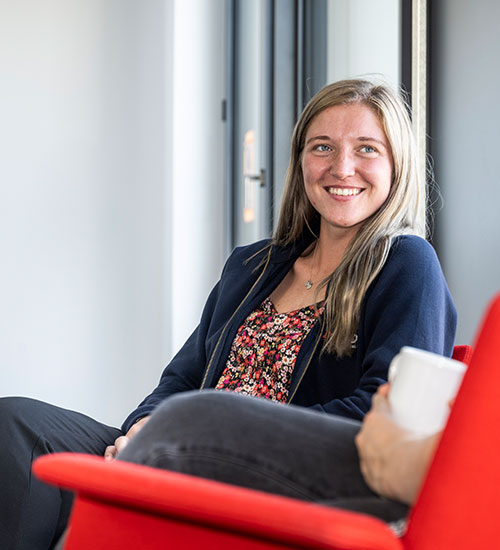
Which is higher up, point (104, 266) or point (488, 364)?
point (488, 364)

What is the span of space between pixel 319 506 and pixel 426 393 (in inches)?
6.7

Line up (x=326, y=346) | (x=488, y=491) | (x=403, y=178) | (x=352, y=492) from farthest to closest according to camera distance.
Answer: (x=403, y=178) < (x=326, y=346) < (x=352, y=492) < (x=488, y=491)

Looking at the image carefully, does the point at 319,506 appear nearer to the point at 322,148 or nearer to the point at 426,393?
the point at 426,393

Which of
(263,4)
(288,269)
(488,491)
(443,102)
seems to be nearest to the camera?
(488,491)

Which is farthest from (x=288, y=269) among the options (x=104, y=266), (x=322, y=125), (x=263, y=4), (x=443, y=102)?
(x=104, y=266)

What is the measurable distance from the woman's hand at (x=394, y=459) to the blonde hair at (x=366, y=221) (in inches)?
28.2

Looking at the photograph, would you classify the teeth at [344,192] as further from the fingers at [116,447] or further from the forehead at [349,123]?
the fingers at [116,447]

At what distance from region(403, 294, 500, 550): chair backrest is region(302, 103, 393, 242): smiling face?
0.99 metres

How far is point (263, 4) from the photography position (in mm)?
3502

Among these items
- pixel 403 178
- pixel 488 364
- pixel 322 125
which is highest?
pixel 322 125

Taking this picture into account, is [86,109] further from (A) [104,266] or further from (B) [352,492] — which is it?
(B) [352,492]

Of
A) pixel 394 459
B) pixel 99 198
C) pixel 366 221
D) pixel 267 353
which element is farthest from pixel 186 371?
pixel 99 198

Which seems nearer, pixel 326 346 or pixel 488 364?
pixel 488 364

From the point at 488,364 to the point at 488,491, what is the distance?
0.11 meters
